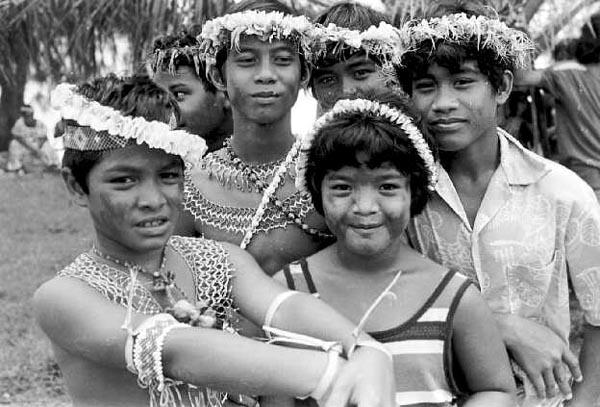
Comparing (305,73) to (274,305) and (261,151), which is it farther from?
(274,305)

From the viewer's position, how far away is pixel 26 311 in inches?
295

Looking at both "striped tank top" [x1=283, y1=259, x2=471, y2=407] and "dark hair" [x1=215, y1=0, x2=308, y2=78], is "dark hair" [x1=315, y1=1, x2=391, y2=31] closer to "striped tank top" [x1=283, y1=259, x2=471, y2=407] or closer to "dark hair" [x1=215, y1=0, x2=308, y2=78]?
"dark hair" [x1=215, y1=0, x2=308, y2=78]

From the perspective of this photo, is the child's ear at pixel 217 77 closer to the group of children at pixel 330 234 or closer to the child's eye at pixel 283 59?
the group of children at pixel 330 234

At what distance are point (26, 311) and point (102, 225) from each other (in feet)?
18.2

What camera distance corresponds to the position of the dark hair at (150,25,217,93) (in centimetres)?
321

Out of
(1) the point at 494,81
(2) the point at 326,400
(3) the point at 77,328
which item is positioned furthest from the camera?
(1) the point at 494,81

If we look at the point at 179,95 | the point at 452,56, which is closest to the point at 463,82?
the point at 452,56

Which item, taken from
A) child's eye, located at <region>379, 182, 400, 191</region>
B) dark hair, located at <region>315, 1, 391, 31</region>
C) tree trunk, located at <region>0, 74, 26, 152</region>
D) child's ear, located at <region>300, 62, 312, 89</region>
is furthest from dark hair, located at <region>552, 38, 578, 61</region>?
tree trunk, located at <region>0, 74, 26, 152</region>

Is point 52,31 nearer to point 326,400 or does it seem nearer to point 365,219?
point 365,219

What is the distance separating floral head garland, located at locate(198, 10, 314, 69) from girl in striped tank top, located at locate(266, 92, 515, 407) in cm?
43

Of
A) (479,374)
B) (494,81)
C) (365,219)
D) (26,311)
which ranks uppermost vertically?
(494,81)

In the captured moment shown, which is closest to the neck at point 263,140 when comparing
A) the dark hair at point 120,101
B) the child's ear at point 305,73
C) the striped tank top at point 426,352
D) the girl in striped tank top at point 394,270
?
the child's ear at point 305,73

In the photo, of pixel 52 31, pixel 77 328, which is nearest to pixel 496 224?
pixel 77 328

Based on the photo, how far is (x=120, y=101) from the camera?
2.21m
